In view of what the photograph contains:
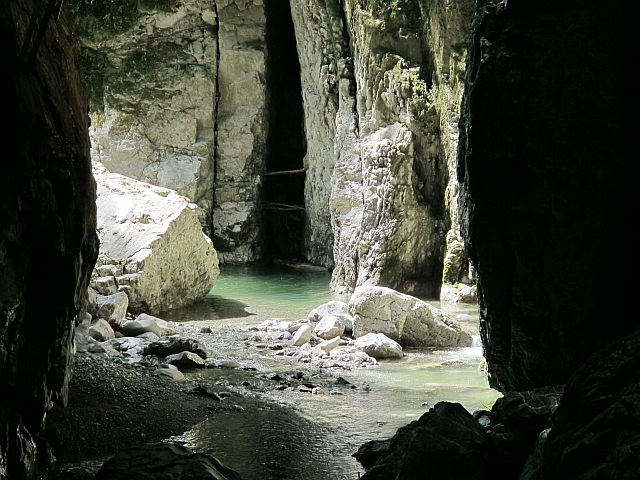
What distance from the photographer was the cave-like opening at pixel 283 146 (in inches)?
961

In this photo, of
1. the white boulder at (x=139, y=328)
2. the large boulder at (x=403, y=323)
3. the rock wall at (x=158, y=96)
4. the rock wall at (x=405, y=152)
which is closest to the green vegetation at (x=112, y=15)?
the rock wall at (x=158, y=96)

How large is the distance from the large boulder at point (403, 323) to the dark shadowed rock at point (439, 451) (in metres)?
5.30

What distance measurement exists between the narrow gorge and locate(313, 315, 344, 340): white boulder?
0.31 ft

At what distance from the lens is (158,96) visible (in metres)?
22.3

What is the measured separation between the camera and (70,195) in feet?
19.3

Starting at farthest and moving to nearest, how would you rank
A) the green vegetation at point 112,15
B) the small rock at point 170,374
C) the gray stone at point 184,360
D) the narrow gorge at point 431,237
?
the green vegetation at point 112,15, the gray stone at point 184,360, the small rock at point 170,374, the narrow gorge at point 431,237

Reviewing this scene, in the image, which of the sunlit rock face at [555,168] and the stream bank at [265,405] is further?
the stream bank at [265,405]

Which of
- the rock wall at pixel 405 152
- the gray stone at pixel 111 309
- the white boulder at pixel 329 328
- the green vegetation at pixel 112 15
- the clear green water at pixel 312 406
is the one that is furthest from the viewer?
the green vegetation at pixel 112 15

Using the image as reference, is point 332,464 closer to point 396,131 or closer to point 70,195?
point 70,195

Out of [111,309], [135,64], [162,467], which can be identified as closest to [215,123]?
[135,64]

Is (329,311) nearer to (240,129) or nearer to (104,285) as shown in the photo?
(104,285)

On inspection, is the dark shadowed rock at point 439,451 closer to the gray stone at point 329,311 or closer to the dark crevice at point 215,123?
the gray stone at point 329,311

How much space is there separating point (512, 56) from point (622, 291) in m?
2.05

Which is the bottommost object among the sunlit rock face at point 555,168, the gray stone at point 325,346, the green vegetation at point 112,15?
the gray stone at point 325,346
